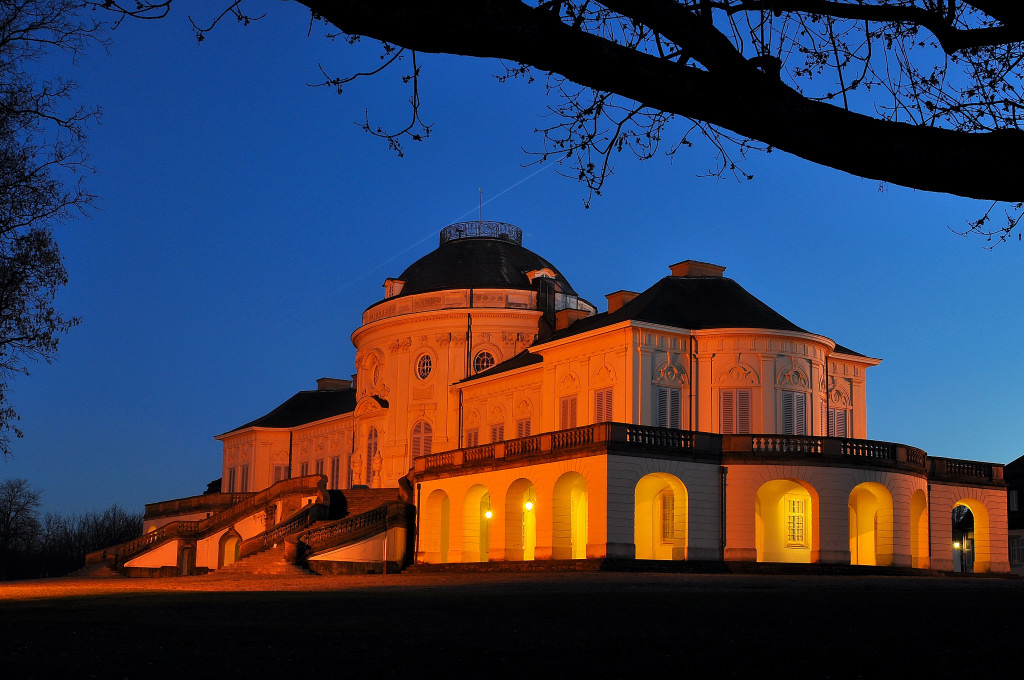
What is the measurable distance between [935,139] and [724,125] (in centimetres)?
123

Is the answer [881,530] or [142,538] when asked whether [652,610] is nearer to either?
[881,530]

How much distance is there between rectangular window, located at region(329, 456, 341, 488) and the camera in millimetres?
62334

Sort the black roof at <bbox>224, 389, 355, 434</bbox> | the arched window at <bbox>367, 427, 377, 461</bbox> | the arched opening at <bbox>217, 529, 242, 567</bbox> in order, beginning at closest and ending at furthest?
the arched opening at <bbox>217, 529, 242, 567</bbox> → the arched window at <bbox>367, 427, 377, 461</bbox> → the black roof at <bbox>224, 389, 355, 434</bbox>

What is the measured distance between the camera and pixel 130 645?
13.1 metres

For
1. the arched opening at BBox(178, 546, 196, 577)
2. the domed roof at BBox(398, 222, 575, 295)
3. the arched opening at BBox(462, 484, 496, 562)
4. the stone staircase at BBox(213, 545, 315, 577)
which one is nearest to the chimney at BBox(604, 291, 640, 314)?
the domed roof at BBox(398, 222, 575, 295)

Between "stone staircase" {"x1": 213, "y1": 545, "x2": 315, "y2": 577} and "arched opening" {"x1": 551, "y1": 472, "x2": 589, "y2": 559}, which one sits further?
"arched opening" {"x1": 551, "y1": 472, "x2": 589, "y2": 559}

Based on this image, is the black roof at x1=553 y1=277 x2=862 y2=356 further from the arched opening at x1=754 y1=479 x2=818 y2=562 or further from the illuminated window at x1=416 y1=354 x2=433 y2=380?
the illuminated window at x1=416 y1=354 x2=433 y2=380

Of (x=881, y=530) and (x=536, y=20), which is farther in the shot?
(x=881, y=530)

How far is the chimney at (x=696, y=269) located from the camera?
47188 mm

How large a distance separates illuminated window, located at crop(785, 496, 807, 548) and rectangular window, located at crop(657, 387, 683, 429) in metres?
4.69

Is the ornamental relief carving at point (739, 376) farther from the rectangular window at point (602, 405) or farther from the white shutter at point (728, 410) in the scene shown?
the rectangular window at point (602, 405)

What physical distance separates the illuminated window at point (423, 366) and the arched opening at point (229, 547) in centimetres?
1087

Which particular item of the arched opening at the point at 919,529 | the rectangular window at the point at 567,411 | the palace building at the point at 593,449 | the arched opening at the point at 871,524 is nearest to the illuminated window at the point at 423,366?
the palace building at the point at 593,449

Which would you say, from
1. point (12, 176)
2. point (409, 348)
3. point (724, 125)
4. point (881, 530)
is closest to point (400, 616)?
point (12, 176)
